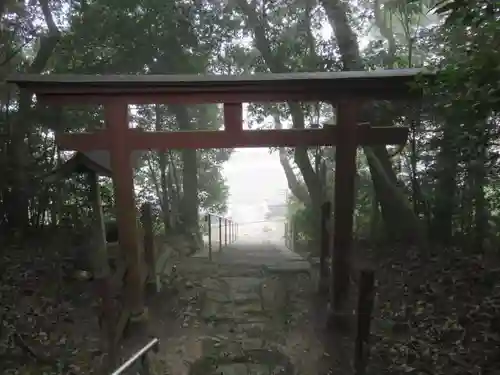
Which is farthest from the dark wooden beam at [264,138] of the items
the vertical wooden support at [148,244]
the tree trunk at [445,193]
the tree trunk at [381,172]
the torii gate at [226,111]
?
the tree trunk at [381,172]

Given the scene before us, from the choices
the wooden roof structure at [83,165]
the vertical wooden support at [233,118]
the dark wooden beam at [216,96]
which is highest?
the dark wooden beam at [216,96]

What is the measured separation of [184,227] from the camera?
12930mm

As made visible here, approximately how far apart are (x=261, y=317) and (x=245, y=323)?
0.29 m

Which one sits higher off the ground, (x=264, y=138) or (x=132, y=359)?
(x=264, y=138)

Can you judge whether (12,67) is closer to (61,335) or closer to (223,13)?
(223,13)

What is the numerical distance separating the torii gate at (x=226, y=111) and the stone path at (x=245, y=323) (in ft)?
3.31

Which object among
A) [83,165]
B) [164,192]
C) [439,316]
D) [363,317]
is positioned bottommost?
[439,316]

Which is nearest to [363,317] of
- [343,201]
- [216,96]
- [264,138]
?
[343,201]

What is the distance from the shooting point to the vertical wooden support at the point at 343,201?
579 cm

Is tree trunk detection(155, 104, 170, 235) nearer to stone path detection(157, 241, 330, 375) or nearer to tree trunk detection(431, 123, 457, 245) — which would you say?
stone path detection(157, 241, 330, 375)

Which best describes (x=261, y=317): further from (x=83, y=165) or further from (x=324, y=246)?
(x=83, y=165)

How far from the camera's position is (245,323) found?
21.2ft

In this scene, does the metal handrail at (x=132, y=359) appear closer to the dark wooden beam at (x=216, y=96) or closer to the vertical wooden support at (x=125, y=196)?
the vertical wooden support at (x=125, y=196)

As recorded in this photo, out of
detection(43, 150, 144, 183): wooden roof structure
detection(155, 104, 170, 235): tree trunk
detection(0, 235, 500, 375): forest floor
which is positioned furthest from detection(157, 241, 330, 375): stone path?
detection(155, 104, 170, 235): tree trunk
